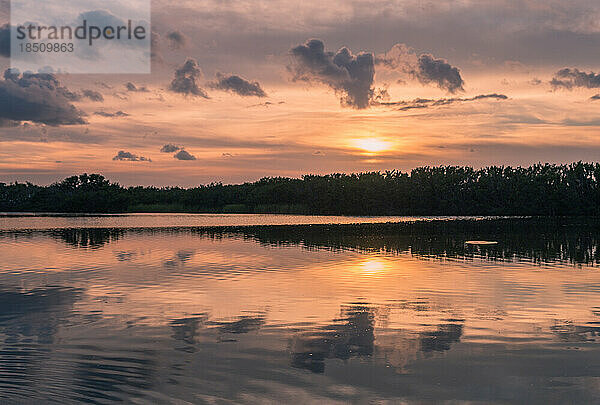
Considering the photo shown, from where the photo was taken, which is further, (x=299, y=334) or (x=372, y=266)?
(x=372, y=266)

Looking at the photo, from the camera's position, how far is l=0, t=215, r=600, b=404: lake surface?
12359mm

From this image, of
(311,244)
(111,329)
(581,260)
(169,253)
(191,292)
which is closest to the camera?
(111,329)

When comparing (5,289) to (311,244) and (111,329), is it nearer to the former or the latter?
(111,329)

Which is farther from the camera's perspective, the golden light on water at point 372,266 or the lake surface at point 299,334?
the golden light on water at point 372,266

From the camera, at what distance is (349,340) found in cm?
1675

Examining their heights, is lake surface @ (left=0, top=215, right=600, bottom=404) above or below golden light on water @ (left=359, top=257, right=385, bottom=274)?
below

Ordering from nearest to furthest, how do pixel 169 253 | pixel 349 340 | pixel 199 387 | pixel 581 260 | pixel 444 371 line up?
pixel 199 387 < pixel 444 371 < pixel 349 340 < pixel 581 260 < pixel 169 253

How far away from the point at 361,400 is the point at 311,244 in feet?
144

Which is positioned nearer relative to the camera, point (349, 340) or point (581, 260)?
point (349, 340)

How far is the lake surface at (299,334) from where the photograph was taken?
1236cm

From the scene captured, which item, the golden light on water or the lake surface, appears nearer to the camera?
the lake surface

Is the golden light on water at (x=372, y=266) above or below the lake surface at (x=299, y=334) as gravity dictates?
above

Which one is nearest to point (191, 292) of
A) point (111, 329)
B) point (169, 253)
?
point (111, 329)

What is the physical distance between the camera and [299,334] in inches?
689
